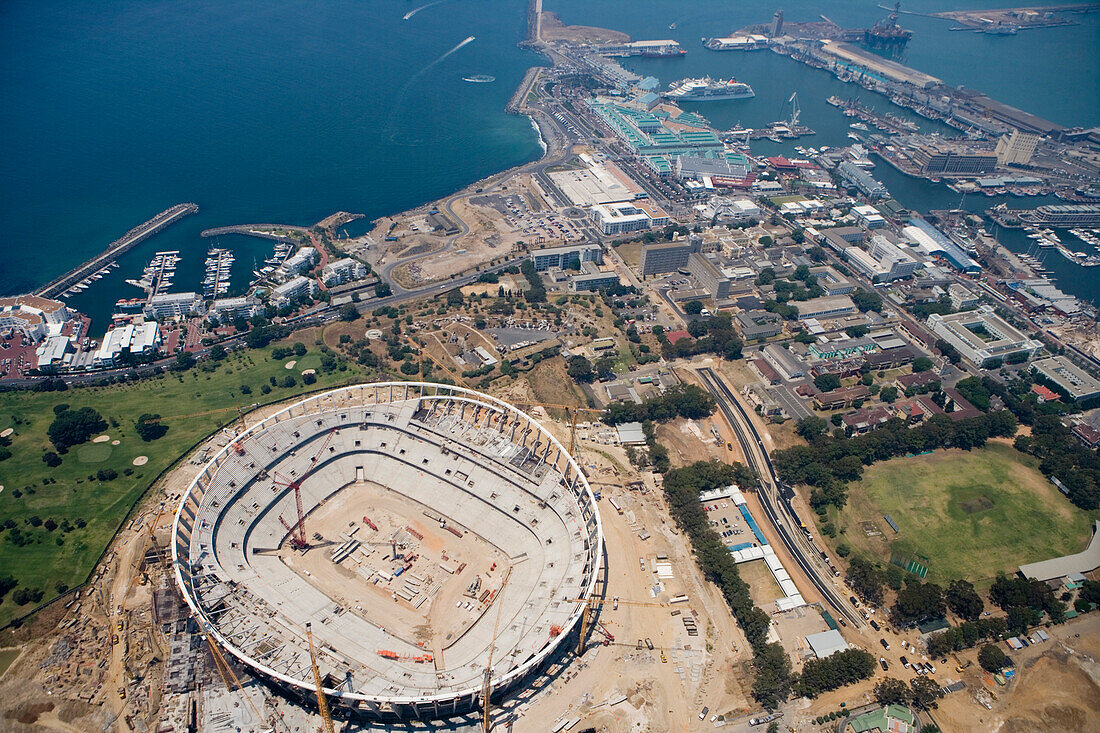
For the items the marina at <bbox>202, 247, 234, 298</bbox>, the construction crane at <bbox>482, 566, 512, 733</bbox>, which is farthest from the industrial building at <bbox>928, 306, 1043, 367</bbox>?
the marina at <bbox>202, 247, 234, 298</bbox>

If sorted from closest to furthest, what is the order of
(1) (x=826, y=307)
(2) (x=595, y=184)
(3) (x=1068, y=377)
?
(3) (x=1068, y=377) → (1) (x=826, y=307) → (2) (x=595, y=184)

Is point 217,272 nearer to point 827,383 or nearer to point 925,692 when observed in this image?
point 827,383

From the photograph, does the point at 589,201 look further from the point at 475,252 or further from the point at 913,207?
the point at 913,207

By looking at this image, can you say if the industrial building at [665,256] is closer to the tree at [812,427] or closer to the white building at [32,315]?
the tree at [812,427]

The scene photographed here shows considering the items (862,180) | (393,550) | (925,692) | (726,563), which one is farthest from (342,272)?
(862,180)

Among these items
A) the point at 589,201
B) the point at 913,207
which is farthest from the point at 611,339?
the point at 913,207
